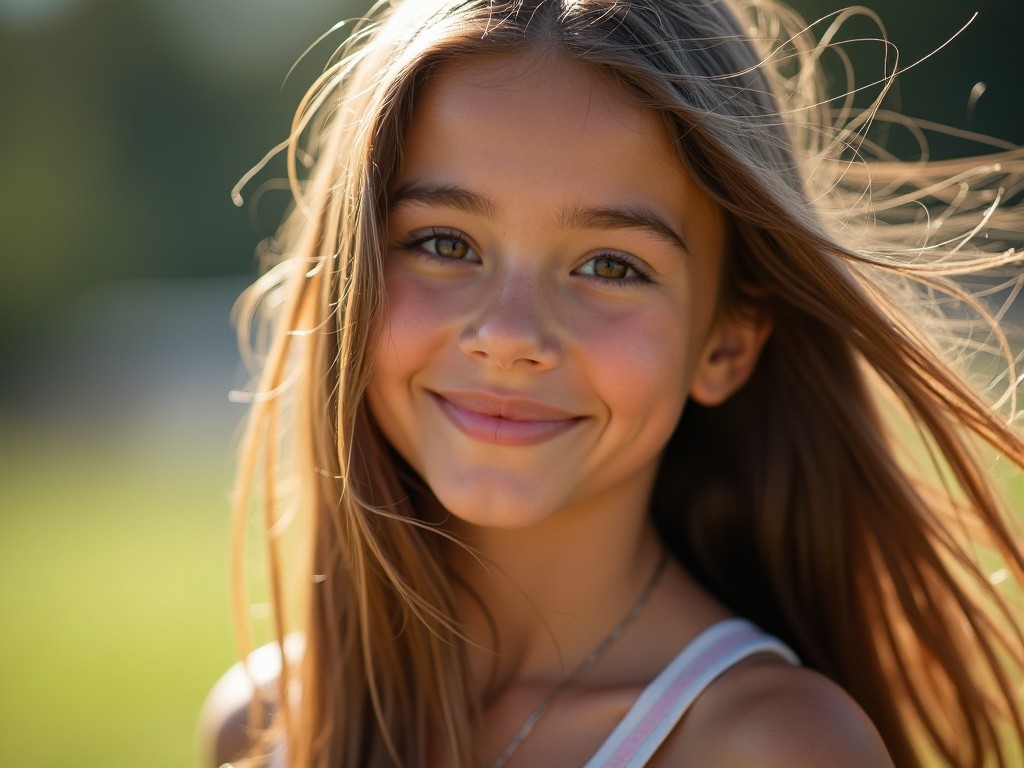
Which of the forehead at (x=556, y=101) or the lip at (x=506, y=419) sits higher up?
the forehead at (x=556, y=101)

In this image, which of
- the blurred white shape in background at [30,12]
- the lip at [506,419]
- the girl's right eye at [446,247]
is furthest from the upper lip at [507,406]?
the blurred white shape in background at [30,12]

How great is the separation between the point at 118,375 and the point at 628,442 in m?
11.1

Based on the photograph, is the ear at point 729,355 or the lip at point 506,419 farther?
the ear at point 729,355

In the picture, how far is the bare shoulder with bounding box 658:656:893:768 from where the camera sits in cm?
181

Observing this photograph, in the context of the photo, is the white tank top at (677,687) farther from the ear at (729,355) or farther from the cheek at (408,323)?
the cheek at (408,323)

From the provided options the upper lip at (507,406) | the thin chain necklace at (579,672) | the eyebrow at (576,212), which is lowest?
the thin chain necklace at (579,672)

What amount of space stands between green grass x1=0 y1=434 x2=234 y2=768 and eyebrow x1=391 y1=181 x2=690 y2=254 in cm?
297

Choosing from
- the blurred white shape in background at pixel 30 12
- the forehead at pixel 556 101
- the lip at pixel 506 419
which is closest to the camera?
the forehead at pixel 556 101

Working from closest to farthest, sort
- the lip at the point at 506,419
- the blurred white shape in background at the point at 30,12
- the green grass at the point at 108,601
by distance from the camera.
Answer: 1. the lip at the point at 506,419
2. the green grass at the point at 108,601
3. the blurred white shape in background at the point at 30,12

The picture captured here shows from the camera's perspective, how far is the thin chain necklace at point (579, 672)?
7.02 ft

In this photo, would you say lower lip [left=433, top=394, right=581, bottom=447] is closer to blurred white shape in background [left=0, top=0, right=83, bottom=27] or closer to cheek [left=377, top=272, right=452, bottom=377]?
cheek [left=377, top=272, right=452, bottom=377]

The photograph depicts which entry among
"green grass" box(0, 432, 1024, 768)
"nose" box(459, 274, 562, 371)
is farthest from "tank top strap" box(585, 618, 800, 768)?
"green grass" box(0, 432, 1024, 768)

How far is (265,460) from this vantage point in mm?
2475

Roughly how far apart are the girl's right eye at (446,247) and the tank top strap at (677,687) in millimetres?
808
